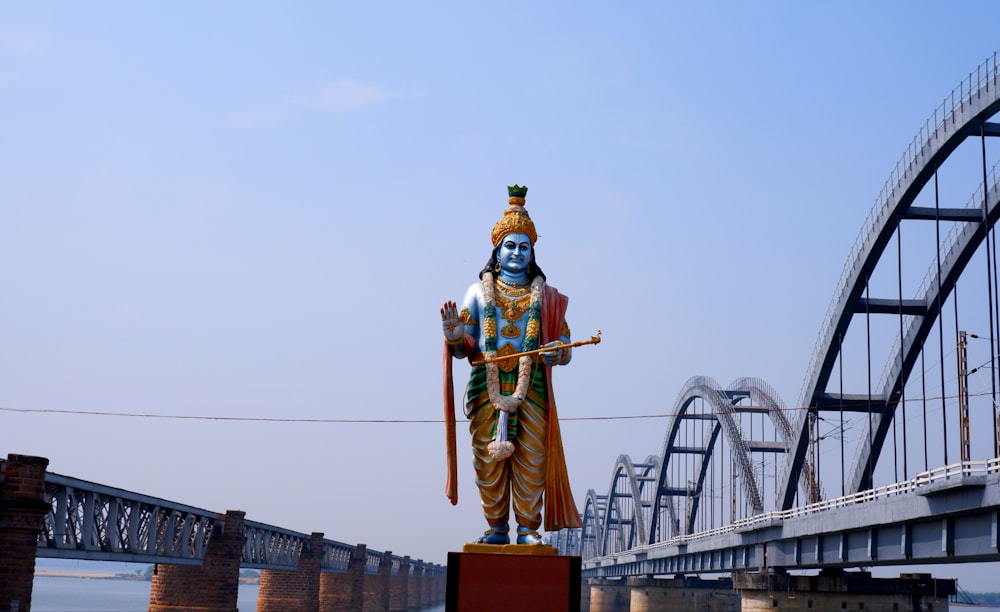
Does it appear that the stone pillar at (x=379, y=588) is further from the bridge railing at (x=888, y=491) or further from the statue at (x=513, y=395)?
the statue at (x=513, y=395)

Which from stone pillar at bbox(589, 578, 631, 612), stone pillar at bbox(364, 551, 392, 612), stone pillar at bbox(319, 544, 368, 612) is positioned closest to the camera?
stone pillar at bbox(319, 544, 368, 612)

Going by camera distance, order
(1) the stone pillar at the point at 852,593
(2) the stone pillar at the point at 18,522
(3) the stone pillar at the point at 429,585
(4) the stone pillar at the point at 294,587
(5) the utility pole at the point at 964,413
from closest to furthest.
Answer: (2) the stone pillar at the point at 18,522 < (5) the utility pole at the point at 964,413 < (1) the stone pillar at the point at 852,593 < (4) the stone pillar at the point at 294,587 < (3) the stone pillar at the point at 429,585

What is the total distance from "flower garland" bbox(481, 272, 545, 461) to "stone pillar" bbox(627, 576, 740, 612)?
236 feet

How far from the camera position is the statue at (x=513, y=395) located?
11.6 m

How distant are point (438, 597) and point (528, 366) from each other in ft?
369

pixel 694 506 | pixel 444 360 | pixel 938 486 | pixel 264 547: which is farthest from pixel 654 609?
pixel 444 360

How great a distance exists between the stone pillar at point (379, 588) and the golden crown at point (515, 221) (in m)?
58.9

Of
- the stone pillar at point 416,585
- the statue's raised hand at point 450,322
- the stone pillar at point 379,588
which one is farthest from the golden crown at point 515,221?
the stone pillar at point 416,585

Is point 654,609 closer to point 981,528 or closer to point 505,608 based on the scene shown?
point 981,528

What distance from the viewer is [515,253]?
1213 cm

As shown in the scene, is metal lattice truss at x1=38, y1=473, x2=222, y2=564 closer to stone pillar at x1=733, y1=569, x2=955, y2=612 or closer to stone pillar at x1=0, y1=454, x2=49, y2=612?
stone pillar at x1=0, y1=454, x2=49, y2=612

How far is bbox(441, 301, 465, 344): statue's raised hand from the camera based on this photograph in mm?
11719

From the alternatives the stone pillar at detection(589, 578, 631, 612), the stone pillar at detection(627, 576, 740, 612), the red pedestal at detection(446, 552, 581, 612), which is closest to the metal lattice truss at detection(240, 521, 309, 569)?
the red pedestal at detection(446, 552, 581, 612)

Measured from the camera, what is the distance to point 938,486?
2472cm
